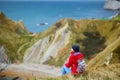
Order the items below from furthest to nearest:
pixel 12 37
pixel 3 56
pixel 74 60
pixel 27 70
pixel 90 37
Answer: pixel 12 37 → pixel 3 56 → pixel 90 37 → pixel 27 70 → pixel 74 60

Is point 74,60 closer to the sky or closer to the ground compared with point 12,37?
closer to the sky

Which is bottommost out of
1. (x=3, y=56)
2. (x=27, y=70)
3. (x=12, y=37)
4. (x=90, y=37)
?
(x=27, y=70)

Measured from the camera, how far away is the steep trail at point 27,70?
7516 centimetres

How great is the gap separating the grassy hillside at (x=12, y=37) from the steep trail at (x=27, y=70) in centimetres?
588

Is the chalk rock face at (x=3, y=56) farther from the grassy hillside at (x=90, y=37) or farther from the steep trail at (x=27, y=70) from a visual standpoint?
the grassy hillside at (x=90, y=37)

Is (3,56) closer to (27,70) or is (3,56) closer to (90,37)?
(27,70)

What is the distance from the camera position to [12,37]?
98.2 metres

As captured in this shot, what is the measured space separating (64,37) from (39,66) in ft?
27.7

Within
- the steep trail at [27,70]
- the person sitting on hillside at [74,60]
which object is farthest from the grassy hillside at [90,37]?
the person sitting on hillside at [74,60]

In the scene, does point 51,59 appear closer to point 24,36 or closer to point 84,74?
point 24,36

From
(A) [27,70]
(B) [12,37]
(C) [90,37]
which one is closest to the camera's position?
(A) [27,70]

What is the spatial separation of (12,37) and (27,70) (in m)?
20.4

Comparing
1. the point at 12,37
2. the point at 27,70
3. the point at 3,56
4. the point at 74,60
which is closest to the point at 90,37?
the point at 27,70

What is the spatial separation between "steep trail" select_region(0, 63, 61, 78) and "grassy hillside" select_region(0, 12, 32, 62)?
232 inches
